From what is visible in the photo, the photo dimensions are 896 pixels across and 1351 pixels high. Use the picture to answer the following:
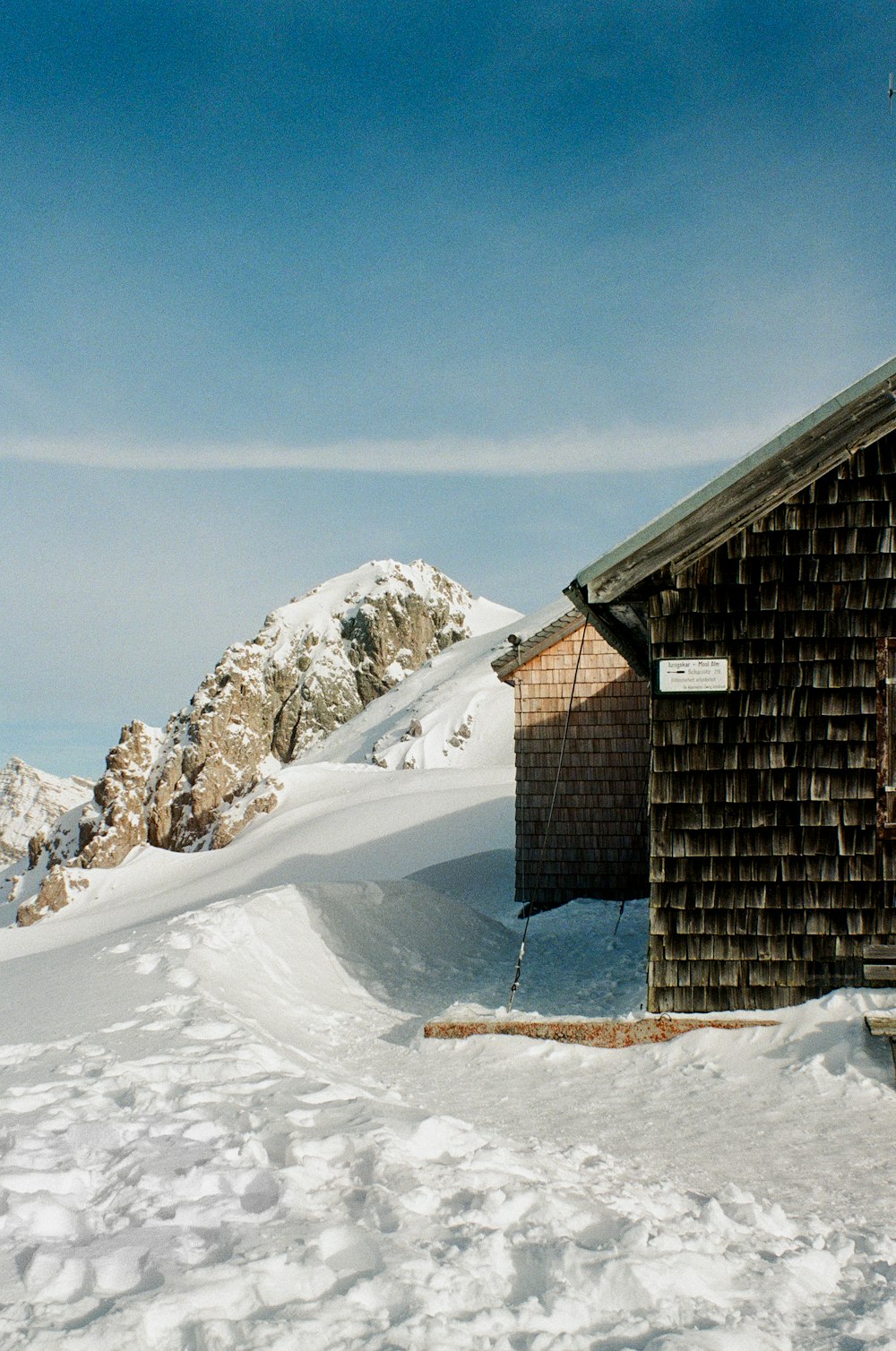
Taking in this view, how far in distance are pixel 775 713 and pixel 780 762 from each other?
13.2 inches

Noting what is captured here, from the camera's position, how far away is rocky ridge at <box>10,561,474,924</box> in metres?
46.3

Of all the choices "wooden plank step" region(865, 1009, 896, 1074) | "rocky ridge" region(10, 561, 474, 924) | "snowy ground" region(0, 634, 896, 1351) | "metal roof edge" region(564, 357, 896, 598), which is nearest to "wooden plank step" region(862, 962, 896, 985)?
"snowy ground" region(0, 634, 896, 1351)

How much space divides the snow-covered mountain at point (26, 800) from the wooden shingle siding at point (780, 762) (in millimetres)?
179519

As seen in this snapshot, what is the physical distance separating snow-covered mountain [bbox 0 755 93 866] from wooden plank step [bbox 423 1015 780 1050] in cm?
17908

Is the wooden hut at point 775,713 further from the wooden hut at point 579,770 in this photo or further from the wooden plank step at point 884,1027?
the wooden hut at point 579,770

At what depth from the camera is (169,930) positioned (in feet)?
31.7

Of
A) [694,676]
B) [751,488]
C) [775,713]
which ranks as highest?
[751,488]

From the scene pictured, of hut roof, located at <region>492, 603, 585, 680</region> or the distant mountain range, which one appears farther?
the distant mountain range

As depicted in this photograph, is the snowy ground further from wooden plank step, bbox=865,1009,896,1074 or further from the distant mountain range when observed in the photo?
the distant mountain range

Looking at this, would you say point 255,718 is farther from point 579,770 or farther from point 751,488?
point 751,488

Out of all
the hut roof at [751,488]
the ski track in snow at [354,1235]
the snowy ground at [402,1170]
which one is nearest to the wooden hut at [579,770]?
the snowy ground at [402,1170]

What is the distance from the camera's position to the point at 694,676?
738cm

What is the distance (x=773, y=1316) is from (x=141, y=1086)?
311 centimetres

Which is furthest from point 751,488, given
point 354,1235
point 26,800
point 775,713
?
point 26,800
